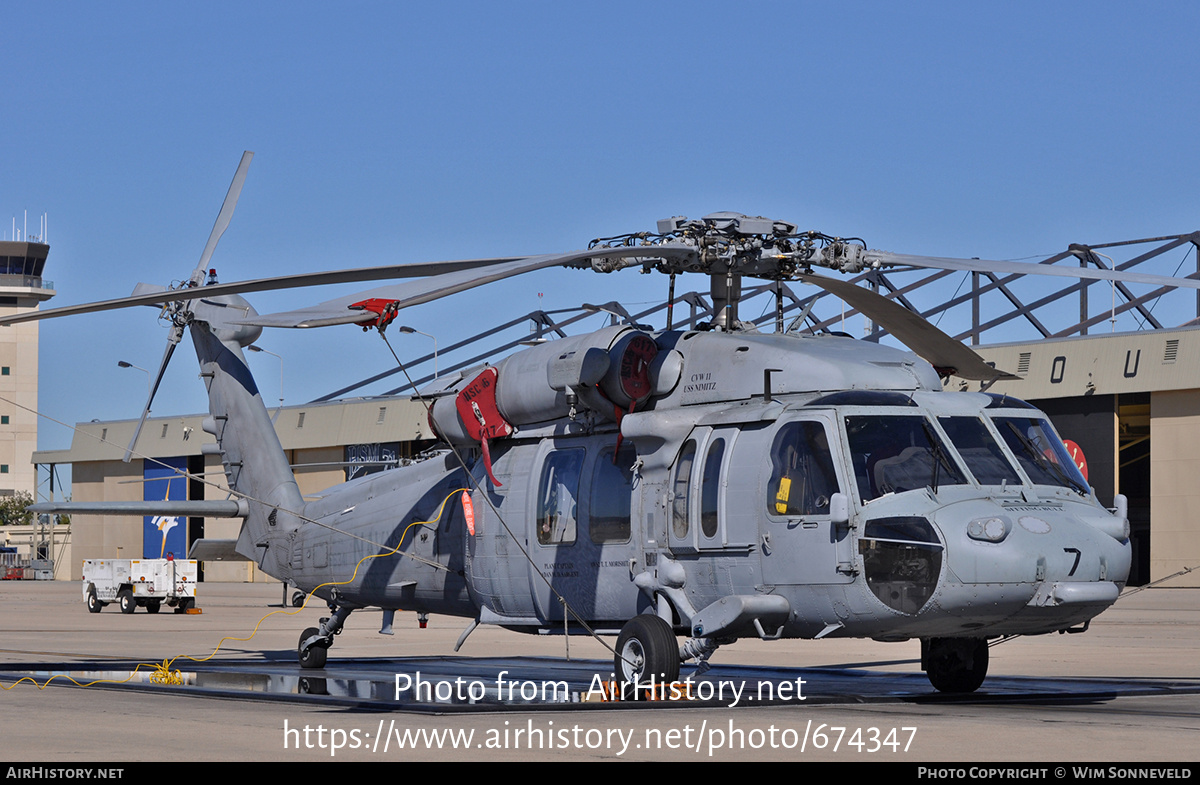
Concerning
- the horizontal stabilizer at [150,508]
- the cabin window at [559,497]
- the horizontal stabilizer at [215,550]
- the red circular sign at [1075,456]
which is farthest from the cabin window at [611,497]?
the horizontal stabilizer at [215,550]

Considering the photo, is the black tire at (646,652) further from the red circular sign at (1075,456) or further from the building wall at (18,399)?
the building wall at (18,399)

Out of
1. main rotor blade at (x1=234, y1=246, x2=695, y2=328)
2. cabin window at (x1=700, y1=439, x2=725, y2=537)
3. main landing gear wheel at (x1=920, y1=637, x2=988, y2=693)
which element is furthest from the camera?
main landing gear wheel at (x1=920, y1=637, x2=988, y2=693)

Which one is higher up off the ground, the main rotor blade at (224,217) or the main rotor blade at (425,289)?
the main rotor blade at (224,217)

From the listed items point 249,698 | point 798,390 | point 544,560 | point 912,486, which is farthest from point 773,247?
point 249,698

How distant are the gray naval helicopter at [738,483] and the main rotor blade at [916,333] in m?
0.04

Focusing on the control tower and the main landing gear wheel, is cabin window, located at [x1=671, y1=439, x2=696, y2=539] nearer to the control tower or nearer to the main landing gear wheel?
the main landing gear wheel

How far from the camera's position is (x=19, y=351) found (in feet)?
493

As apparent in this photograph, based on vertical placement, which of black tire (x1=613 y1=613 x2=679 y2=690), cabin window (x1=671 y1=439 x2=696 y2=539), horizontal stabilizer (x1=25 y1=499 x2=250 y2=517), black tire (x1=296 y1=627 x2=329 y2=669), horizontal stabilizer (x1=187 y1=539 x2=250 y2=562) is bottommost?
black tire (x1=296 y1=627 x2=329 y2=669)

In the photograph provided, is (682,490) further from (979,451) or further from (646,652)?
(979,451)

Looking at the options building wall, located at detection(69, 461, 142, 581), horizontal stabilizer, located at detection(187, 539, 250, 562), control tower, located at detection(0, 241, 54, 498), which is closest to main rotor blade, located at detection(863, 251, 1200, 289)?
horizontal stabilizer, located at detection(187, 539, 250, 562)

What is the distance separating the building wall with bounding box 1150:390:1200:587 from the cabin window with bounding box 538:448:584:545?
3584cm

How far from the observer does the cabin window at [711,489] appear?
43.3ft

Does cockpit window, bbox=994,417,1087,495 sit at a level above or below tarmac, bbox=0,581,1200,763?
above

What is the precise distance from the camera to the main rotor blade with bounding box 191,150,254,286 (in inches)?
742
